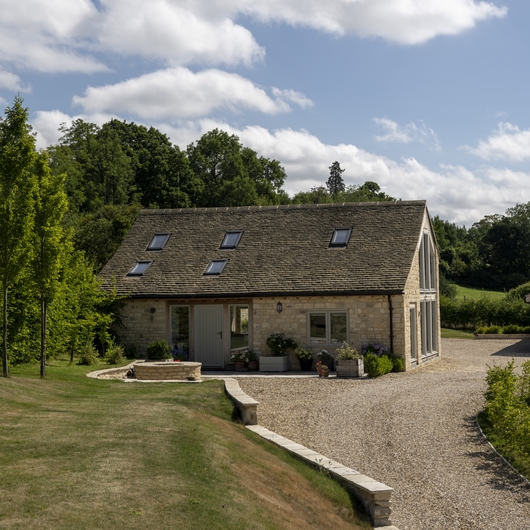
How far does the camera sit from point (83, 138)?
2547 inches

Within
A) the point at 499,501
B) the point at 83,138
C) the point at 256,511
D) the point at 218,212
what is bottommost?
the point at 499,501

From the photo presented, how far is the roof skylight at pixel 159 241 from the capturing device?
28906mm

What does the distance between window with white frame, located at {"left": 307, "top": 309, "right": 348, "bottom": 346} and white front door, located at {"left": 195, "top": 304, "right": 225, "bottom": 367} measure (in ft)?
11.0

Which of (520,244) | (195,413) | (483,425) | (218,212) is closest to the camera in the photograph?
(195,413)

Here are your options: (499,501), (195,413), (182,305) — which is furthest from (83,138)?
(499,501)

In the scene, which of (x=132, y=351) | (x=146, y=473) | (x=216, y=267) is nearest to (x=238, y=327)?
(x=216, y=267)

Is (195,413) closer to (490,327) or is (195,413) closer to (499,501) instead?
(499,501)

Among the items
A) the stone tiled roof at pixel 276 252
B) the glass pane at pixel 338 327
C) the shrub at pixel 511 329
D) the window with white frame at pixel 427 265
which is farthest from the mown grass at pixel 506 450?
the shrub at pixel 511 329

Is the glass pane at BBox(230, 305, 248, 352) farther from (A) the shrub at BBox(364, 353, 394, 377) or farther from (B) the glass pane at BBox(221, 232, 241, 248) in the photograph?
(A) the shrub at BBox(364, 353, 394, 377)

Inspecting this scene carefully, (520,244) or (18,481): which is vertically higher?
(520,244)

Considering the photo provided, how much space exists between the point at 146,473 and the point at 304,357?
16.2 metres

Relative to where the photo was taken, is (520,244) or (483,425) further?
(520,244)

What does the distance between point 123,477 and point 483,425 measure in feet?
29.0

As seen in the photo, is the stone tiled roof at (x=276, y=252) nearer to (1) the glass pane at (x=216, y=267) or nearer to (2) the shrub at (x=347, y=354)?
(1) the glass pane at (x=216, y=267)
